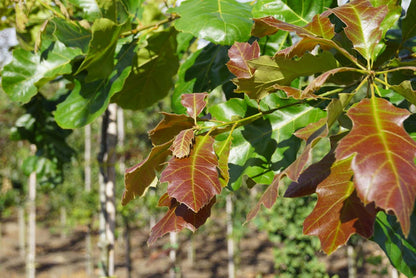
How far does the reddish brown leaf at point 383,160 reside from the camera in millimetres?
457

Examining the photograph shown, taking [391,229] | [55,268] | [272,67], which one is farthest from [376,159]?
[55,268]

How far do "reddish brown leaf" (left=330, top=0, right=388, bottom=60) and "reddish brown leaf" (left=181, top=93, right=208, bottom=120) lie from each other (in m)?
0.29

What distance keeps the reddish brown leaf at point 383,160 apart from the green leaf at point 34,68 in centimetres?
96

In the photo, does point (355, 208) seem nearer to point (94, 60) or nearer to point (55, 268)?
point (94, 60)

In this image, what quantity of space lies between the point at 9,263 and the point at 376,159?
571 inches

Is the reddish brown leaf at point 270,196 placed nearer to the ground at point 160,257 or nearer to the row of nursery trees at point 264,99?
the row of nursery trees at point 264,99

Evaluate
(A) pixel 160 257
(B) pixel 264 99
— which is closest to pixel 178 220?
(B) pixel 264 99

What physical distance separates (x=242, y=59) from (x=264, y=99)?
25 centimetres

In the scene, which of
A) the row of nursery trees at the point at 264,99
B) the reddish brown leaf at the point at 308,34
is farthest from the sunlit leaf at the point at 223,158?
the reddish brown leaf at the point at 308,34

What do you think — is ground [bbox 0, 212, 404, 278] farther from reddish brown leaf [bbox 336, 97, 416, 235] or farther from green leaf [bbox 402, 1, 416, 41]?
reddish brown leaf [bbox 336, 97, 416, 235]

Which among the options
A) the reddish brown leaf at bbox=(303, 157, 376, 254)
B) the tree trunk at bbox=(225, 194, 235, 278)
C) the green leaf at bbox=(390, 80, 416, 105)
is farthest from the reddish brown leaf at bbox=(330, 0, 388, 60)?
the tree trunk at bbox=(225, 194, 235, 278)

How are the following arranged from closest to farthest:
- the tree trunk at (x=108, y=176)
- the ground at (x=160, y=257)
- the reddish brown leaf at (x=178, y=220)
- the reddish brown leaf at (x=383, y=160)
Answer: the reddish brown leaf at (x=383, y=160)
the reddish brown leaf at (x=178, y=220)
the tree trunk at (x=108, y=176)
the ground at (x=160, y=257)

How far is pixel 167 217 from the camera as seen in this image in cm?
74

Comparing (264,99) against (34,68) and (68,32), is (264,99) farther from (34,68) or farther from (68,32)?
(34,68)
